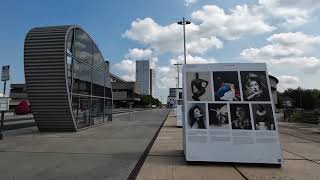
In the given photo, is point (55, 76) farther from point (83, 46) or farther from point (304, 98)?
point (304, 98)

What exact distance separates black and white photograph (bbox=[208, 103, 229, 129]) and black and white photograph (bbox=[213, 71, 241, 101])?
220 millimetres

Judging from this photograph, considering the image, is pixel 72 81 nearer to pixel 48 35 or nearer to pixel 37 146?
pixel 48 35

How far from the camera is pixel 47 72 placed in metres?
17.0

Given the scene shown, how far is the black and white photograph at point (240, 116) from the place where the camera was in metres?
8.78

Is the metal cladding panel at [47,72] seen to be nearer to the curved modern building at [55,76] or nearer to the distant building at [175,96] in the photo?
the curved modern building at [55,76]

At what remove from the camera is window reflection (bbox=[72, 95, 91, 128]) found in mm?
18203

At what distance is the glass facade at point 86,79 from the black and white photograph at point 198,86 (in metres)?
9.48

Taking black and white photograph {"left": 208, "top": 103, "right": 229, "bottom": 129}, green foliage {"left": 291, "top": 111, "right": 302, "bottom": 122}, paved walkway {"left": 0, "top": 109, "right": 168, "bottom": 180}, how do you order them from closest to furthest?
paved walkway {"left": 0, "top": 109, "right": 168, "bottom": 180} → black and white photograph {"left": 208, "top": 103, "right": 229, "bottom": 129} → green foliage {"left": 291, "top": 111, "right": 302, "bottom": 122}

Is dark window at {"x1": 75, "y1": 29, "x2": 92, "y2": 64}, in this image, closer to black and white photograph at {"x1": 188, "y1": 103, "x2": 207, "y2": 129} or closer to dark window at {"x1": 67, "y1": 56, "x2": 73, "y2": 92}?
dark window at {"x1": 67, "y1": 56, "x2": 73, "y2": 92}

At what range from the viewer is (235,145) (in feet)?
28.2

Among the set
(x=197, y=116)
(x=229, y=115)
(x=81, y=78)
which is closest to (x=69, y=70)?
(x=81, y=78)

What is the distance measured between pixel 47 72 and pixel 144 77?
531 feet

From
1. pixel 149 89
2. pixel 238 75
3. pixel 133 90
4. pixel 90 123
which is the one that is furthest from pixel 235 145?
pixel 149 89

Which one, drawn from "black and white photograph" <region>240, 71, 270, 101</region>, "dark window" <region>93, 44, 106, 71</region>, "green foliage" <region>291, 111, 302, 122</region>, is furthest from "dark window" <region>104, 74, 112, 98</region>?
"green foliage" <region>291, 111, 302, 122</region>
